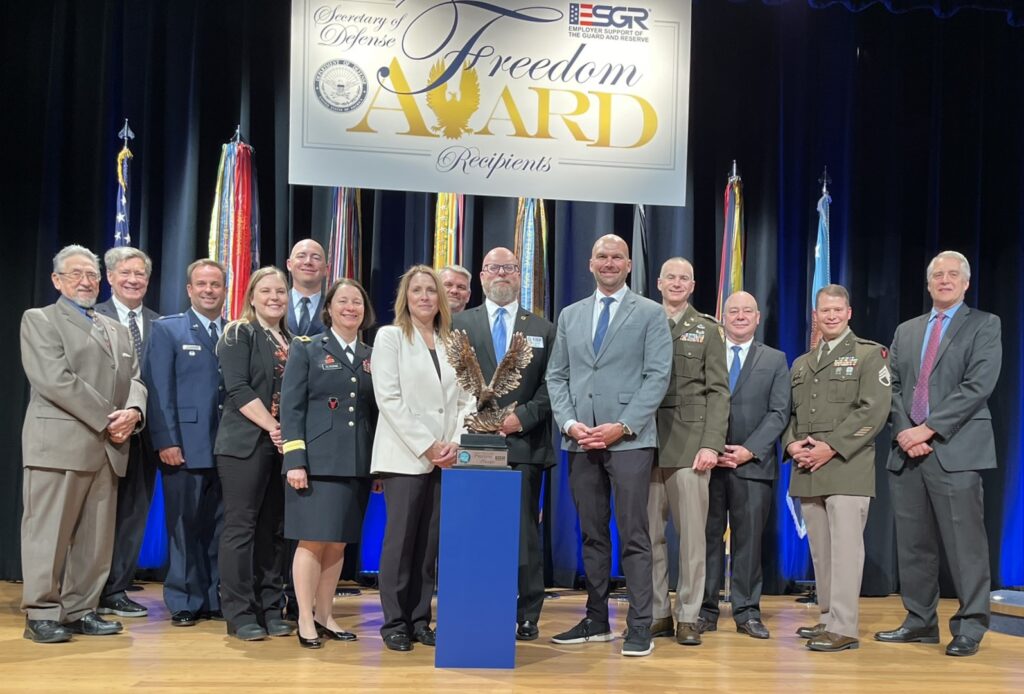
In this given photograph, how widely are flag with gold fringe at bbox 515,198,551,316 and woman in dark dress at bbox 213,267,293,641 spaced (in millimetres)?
1834

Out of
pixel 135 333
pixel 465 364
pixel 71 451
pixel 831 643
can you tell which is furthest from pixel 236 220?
pixel 831 643

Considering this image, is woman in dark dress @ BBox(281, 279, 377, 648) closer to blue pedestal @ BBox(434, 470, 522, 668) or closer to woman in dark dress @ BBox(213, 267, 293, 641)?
woman in dark dress @ BBox(213, 267, 293, 641)

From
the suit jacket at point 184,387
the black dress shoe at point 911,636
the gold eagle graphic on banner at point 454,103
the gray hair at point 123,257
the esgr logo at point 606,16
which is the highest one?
the esgr logo at point 606,16

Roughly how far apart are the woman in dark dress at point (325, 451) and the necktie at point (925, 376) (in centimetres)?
250

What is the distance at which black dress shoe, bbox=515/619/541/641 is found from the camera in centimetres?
420

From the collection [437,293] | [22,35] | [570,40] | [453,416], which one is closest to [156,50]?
[22,35]

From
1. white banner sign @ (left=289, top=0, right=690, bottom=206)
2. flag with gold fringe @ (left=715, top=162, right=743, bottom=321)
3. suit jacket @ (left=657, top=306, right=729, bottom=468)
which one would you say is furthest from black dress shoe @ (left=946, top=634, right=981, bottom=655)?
white banner sign @ (left=289, top=0, right=690, bottom=206)

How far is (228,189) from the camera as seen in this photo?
18.8 ft

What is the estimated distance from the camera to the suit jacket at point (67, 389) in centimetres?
404

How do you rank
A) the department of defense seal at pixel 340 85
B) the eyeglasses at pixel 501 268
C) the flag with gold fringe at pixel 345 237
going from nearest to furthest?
the eyeglasses at pixel 501 268
the department of defense seal at pixel 340 85
the flag with gold fringe at pixel 345 237

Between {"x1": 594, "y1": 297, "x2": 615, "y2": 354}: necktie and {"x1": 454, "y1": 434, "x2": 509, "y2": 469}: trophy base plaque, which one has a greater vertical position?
{"x1": 594, "y1": 297, "x2": 615, "y2": 354}: necktie

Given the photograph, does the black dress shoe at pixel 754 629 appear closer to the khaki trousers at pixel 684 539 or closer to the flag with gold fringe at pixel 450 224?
the khaki trousers at pixel 684 539

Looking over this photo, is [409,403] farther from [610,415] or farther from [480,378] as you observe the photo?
[610,415]

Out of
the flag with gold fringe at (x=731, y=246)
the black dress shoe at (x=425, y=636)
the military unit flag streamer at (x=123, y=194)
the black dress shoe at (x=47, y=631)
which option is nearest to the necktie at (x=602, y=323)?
the black dress shoe at (x=425, y=636)
